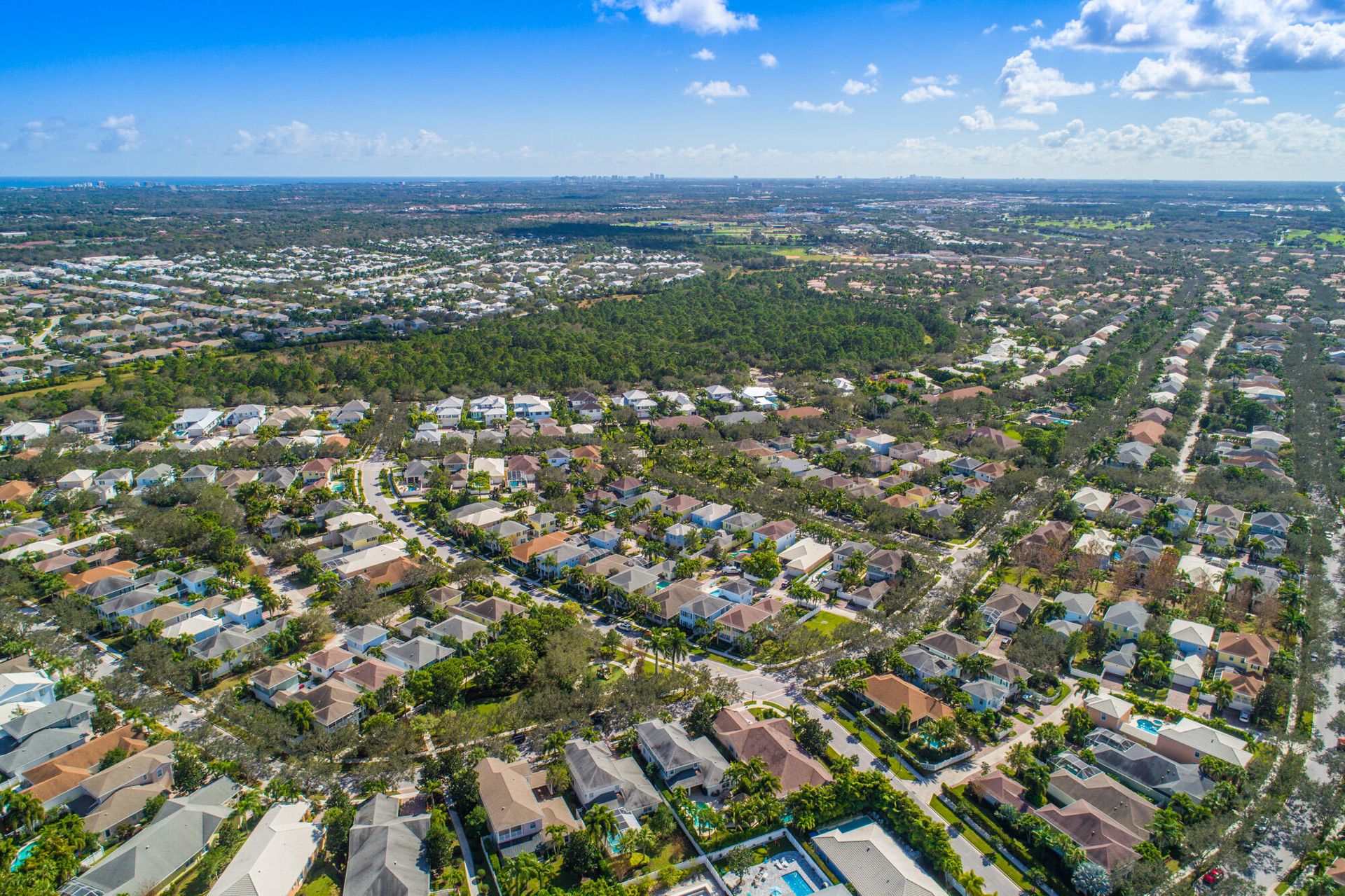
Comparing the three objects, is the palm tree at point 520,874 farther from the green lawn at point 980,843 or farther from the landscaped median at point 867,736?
the green lawn at point 980,843

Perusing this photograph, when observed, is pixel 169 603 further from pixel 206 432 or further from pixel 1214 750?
pixel 1214 750

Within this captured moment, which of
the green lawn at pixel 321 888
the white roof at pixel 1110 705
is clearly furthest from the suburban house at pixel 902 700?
the green lawn at pixel 321 888

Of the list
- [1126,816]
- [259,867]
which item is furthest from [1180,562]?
[259,867]

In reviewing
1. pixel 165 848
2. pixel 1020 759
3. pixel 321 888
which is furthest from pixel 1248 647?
pixel 165 848

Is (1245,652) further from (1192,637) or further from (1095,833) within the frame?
(1095,833)

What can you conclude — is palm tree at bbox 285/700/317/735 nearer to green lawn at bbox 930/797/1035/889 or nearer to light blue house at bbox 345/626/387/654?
light blue house at bbox 345/626/387/654
